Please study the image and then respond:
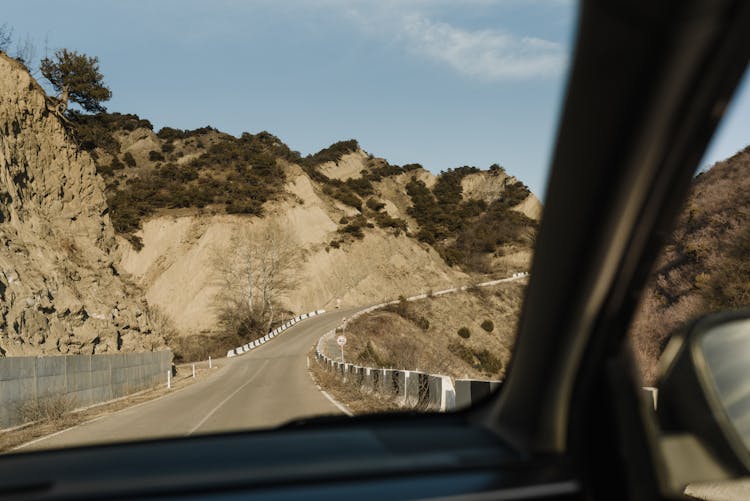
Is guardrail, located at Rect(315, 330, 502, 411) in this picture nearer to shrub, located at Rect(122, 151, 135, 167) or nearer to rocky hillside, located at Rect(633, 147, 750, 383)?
rocky hillside, located at Rect(633, 147, 750, 383)

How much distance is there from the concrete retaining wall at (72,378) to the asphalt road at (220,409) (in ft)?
7.10

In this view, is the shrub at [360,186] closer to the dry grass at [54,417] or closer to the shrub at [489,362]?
the dry grass at [54,417]

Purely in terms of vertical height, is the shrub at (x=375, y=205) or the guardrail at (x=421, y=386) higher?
the shrub at (x=375, y=205)

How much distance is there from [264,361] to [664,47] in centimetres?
4382

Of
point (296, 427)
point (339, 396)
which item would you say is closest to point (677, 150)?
point (296, 427)

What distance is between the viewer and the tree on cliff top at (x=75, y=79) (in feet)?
118

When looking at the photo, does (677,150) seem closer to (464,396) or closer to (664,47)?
(664,47)

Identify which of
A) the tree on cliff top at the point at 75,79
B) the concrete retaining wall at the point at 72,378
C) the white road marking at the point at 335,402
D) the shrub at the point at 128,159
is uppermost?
the shrub at the point at 128,159

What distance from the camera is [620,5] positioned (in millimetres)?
1567

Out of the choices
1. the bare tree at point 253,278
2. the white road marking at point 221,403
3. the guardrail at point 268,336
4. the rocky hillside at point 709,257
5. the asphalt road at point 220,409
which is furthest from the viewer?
the bare tree at point 253,278

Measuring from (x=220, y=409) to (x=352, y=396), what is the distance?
3942mm

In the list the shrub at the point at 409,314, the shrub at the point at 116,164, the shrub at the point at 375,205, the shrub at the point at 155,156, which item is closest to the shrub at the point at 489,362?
the shrub at the point at 409,314

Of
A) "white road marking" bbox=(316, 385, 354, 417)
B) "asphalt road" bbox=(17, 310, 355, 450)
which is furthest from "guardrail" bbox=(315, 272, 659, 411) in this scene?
"asphalt road" bbox=(17, 310, 355, 450)

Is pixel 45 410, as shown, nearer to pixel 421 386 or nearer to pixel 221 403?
pixel 221 403
